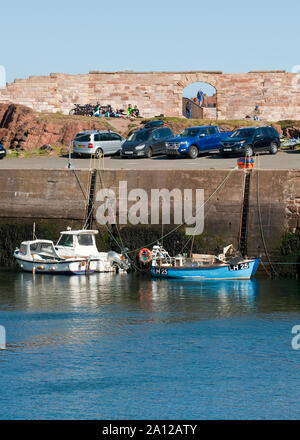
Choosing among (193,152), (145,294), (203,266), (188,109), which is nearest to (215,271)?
(203,266)

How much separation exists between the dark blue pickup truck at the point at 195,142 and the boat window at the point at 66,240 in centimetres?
1135

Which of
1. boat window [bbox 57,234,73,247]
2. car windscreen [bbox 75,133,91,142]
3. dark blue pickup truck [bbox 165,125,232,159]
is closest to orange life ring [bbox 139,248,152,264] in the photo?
boat window [bbox 57,234,73,247]

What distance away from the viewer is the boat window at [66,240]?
138 ft

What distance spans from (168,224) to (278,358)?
16.8 metres

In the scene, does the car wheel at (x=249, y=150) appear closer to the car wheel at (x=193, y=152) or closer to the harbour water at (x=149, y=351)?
the car wheel at (x=193, y=152)

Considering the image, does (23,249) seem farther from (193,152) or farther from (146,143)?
(193,152)

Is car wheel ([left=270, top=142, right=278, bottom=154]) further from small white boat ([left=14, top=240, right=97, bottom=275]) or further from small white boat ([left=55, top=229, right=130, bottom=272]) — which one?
small white boat ([left=14, top=240, right=97, bottom=275])

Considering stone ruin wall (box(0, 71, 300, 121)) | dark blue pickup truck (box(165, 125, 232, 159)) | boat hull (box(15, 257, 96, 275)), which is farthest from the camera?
stone ruin wall (box(0, 71, 300, 121))

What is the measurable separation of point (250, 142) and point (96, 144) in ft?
31.8

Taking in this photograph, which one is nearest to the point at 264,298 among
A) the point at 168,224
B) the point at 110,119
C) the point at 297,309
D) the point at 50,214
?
the point at 297,309

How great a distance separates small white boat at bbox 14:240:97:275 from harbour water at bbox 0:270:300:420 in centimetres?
252

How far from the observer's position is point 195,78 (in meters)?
65.8

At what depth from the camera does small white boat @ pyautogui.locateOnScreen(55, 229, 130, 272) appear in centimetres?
4156
